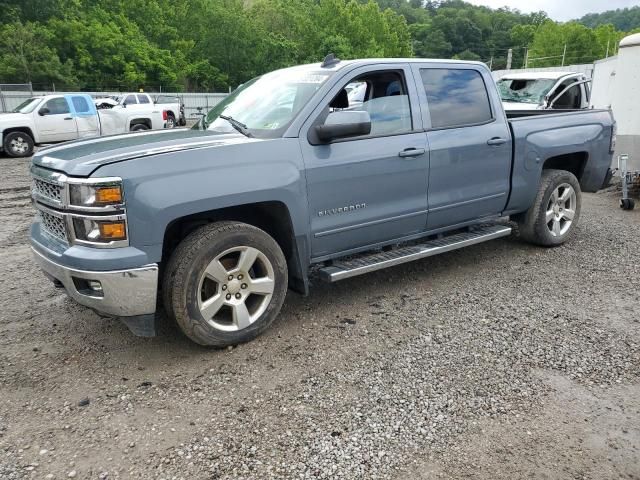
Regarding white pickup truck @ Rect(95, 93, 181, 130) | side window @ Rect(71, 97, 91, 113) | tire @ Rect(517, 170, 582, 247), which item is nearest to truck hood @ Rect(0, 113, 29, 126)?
side window @ Rect(71, 97, 91, 113)

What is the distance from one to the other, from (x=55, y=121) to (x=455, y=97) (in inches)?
537

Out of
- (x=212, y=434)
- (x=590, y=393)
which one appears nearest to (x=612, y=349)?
(x=590, y=393)

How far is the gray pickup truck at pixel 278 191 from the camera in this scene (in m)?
3.09

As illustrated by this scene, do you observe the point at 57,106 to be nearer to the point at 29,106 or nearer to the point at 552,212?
the point at 29,106

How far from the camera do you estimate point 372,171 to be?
3982 millimetres

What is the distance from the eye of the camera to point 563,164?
237 inches

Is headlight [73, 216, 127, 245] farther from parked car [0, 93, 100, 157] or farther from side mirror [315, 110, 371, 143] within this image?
parked car [0, 93, 100, 157]

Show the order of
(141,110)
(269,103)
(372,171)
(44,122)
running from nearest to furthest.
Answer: (372,171) → (269,103) → (44,122) → (141,110)

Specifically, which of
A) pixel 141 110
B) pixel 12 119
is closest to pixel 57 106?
pixel 12 119

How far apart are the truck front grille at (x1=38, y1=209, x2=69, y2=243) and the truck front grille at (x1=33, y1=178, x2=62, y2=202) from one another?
0.12 meters

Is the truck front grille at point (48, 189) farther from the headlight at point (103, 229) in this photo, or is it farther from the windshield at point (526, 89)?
the windshield at point (526, 89)

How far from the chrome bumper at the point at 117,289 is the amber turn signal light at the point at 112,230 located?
0.21m

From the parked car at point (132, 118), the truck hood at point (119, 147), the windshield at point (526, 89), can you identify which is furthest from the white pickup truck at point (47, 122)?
the truck hood at point (119, 147)

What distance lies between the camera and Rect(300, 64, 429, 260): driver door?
12.4 ft
